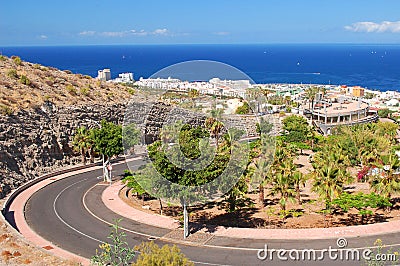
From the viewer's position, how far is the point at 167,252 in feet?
47.1

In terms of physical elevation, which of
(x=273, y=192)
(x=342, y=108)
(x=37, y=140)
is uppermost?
(x=37, y=140)

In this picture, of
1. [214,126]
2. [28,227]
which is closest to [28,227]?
[28,227]

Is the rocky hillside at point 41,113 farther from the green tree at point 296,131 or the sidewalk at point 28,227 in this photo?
the green tree at point 296,131

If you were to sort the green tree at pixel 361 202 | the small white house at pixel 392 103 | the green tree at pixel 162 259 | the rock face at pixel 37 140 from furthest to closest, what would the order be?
the small white house at pixel 392 103, the rock face at pixel 37 140, the green tree at pixel 361 202, the green tree at pixel 162 259

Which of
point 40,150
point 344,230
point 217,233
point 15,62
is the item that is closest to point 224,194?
point 217,233

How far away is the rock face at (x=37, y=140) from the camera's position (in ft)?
122

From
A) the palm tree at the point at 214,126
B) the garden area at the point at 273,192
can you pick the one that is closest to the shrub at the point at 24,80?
the garden area at the point at 273,192

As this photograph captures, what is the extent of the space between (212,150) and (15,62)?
1533 inches

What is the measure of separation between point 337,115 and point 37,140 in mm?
48630

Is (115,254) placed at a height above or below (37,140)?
above

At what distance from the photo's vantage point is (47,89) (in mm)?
50219

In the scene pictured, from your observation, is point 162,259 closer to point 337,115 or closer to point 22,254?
point 22,254

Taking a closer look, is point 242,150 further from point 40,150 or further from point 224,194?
point 40,150

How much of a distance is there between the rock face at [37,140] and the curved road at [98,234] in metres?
4.20
